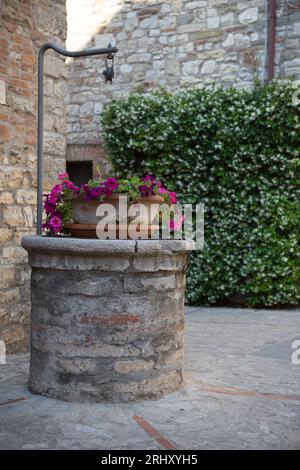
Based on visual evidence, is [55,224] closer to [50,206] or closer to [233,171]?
[50,206]

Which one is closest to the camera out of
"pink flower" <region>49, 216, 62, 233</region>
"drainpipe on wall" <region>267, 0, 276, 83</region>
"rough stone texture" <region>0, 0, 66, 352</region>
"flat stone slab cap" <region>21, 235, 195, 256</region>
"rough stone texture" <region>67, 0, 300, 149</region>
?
"flat stone slab cap" <region>21, 235, 195, 256</region>

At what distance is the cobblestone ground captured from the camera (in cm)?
280

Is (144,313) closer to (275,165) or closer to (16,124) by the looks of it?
(16,124)

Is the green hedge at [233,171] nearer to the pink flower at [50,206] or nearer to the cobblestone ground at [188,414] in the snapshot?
the cobblestone ground at [188,414]

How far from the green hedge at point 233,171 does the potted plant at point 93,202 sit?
3.85m

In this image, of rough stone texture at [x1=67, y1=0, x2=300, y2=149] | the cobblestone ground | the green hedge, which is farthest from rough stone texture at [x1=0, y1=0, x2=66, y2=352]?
rough stone texture at [x1=67, y1=0, x2=300, y2=149]

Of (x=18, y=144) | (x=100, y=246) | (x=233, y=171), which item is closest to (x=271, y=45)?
(x=233, y=171)

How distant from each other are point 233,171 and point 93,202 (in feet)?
14.0

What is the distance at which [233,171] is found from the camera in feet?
24.8

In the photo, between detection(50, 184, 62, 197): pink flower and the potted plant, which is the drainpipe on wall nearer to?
the potted plant

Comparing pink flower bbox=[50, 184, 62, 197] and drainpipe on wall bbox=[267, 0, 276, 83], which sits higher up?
drainpipe on wall bbox=[267, 0, 276, 83]

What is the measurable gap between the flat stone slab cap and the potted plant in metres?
0.21

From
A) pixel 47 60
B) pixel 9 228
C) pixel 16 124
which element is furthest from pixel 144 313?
pixel 47 60
